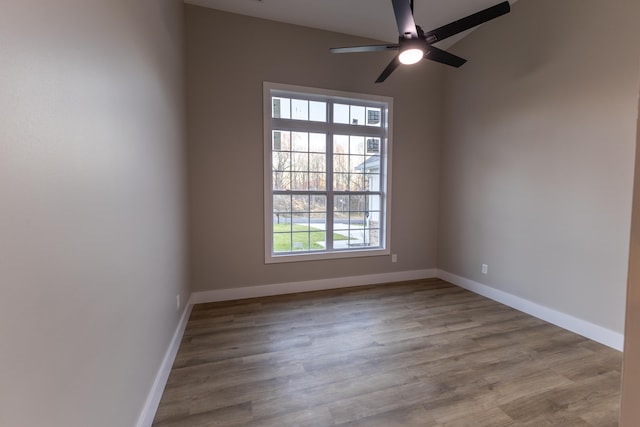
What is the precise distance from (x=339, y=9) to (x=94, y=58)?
9.70ft

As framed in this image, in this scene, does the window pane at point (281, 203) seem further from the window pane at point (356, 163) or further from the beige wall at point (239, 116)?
the window pane at point (356, 163)

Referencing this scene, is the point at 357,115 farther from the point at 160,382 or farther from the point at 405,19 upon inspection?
the point at 160,382

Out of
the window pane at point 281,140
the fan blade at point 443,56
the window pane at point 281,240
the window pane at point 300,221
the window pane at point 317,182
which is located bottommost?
the window pane at point 281,240

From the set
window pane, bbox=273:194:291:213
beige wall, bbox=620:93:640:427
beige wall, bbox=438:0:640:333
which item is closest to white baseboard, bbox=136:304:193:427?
window pane, bbox=273:194:291:213

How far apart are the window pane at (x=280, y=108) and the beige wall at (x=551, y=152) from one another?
2338 mm

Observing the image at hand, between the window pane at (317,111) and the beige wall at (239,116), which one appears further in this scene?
the window pane at (317,111)

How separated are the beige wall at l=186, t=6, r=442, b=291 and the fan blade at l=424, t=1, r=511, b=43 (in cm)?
166

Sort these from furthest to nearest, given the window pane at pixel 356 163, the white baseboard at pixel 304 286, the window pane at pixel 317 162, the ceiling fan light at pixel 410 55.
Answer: the window pane at pixel 356 163 → the window pane at pixel 317 162 → the white baseboard at pixel 304 286 → the ceiling fan light at pixel 410 55

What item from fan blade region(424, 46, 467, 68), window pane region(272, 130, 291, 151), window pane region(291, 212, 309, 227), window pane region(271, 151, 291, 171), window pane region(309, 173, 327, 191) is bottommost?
window pane region(291, 212, 309, 227)

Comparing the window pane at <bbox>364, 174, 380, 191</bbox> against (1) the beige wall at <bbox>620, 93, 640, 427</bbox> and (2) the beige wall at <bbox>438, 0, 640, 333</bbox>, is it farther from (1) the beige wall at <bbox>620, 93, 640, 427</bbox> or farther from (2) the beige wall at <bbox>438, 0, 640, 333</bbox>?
(1) the beige wall at <bbox>620, 93, 640, 427</bbox>

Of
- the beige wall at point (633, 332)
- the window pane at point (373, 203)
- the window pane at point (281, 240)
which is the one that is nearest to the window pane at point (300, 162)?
the window pane at point (281, 240)

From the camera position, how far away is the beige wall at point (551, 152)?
2.41 m

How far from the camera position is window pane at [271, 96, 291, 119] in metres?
3.51

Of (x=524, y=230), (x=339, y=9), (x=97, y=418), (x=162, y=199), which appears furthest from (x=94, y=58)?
(x=524, y=230)
